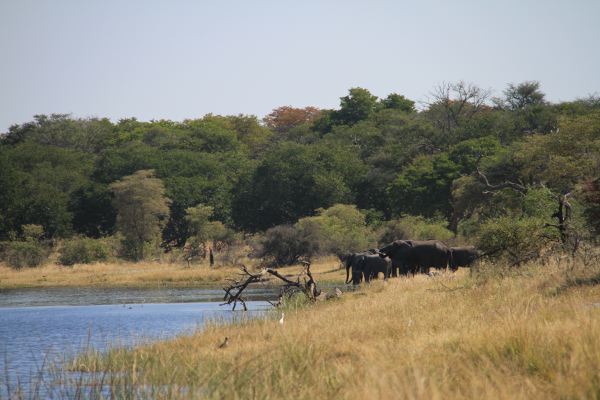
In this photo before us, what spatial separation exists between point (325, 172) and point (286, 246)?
16.4m

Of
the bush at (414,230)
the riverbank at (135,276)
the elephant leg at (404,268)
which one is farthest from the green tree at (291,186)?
the elephant leg at (404,268)

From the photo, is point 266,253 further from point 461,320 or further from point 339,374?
point 339,374

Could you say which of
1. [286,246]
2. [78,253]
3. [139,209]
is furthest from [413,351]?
[139,209]

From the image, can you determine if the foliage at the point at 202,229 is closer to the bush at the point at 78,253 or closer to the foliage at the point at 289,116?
the bush at the point at 78,253

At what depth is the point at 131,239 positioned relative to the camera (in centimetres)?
6894

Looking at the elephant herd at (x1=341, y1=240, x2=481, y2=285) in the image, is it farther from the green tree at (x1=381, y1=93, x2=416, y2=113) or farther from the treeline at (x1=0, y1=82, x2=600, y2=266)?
the green tree at (x1=381, y1=93, x2=416, y2=113)

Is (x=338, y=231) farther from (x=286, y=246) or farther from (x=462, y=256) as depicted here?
(x=462, y=256)

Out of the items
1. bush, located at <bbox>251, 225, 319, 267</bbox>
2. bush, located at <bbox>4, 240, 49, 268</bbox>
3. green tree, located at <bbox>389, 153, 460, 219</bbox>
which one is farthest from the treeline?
bush, located at <bbox>251, 225, 319, 267</bbox>

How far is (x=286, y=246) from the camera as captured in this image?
58.6m

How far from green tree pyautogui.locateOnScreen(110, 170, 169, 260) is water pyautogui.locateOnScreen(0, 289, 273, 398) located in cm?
2022

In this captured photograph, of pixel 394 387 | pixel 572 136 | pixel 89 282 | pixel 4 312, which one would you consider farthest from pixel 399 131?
pixel 394 387

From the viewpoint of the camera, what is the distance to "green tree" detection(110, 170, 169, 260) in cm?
7038

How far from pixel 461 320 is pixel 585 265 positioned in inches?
210

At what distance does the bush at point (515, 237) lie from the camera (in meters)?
27.5
